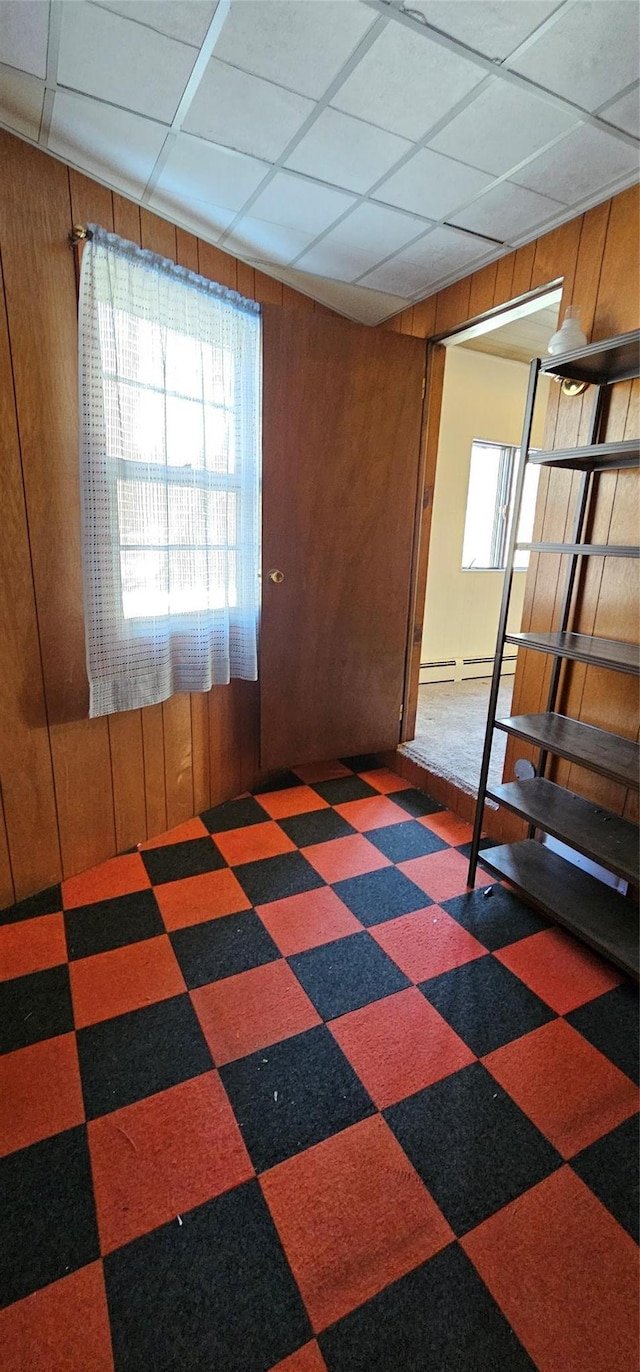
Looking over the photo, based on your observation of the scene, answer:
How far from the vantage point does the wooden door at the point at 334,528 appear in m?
2.33

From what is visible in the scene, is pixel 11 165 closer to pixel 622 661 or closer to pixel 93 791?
pixel 93 791

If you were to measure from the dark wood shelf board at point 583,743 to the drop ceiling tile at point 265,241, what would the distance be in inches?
75.0

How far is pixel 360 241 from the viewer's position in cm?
206

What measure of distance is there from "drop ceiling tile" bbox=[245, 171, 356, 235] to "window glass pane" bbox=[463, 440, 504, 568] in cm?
246

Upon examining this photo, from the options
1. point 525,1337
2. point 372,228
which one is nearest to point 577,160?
point 372,228

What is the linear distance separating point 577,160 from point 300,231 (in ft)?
Answer: 3.01

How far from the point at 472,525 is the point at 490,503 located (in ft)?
0.76

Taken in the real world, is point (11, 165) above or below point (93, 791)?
above

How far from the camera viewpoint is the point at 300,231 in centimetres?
201

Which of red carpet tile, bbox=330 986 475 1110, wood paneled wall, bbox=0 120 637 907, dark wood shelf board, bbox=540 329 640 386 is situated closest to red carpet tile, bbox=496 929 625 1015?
red carpet tile, bbox=330 986 475 1110

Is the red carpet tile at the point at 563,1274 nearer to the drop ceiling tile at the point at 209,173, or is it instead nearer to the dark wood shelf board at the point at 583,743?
the dark wood shelf board at the point at 583,743

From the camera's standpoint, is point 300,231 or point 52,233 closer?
point 52,233

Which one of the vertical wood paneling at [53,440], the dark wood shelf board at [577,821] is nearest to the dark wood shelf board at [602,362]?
the dark wood shelf board at [577,821]

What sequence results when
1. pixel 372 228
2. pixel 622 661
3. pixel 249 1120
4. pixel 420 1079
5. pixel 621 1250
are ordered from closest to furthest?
pixel 621 1250 → pixel 249 1120 → pixel 420 1079 → pixel 622 661 → pixel 372 228
